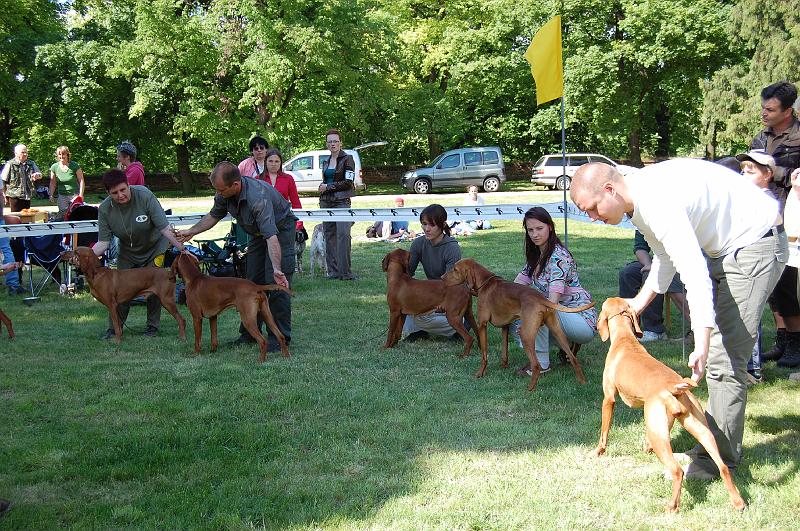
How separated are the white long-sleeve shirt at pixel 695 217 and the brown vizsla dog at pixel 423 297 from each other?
274 cm

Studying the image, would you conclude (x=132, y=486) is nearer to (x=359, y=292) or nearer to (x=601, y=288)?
(x=359, y=292)

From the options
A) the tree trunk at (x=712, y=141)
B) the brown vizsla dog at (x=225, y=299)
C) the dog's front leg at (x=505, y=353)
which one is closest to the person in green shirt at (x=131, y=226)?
the brown vizsla dog at (x=225, y=299)

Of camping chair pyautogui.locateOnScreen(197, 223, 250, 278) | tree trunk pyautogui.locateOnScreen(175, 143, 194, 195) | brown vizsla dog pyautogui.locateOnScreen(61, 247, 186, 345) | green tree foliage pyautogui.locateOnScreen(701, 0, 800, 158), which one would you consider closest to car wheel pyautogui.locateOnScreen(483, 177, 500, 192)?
green tree foliage pyautogui.locateOnScreen(701, 0, 800, 158)

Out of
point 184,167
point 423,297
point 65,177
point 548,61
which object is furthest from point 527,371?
point 184,167

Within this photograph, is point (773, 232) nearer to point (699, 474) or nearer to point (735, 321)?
point (735, 321)

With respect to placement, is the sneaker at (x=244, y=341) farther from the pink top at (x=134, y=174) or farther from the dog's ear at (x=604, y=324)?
the dog's ear at (x=604, y=324)

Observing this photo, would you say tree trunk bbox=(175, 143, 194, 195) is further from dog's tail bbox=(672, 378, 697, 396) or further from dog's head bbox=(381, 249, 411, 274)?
dog's tail bbox=(672, 378, 697, 396)

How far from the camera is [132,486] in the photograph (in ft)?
12.8

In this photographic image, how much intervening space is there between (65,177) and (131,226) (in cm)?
566

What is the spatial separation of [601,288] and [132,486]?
6880 mm

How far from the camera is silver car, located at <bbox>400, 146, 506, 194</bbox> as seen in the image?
3117 centimetres

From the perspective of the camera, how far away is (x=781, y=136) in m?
5.97

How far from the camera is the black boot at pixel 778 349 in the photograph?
235 inches

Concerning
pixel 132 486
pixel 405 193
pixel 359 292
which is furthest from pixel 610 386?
pixel 405 193
